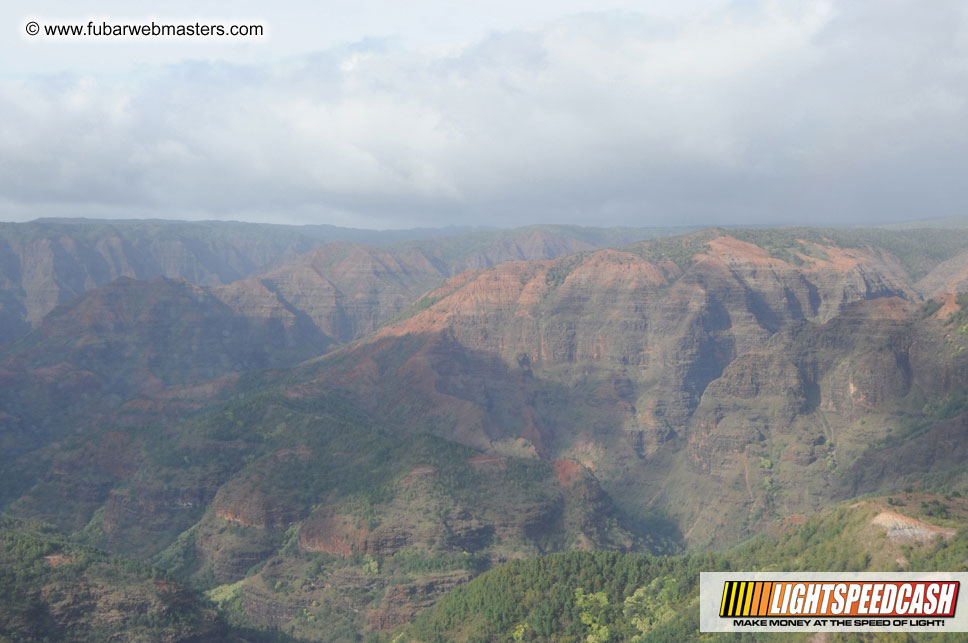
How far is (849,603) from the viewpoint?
9600 centimetres

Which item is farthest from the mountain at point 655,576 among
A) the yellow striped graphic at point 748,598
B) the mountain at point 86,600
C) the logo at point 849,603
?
the mountain at point 86,600

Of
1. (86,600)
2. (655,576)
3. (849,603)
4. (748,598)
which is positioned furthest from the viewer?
(655,576)

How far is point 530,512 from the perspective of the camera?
7185 inches

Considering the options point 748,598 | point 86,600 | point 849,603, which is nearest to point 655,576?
point 748,598

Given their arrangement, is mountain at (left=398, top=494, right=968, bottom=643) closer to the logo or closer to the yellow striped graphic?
the logo

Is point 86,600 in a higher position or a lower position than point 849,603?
lower

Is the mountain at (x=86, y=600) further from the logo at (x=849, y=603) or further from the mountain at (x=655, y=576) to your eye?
the logo at (x=849, y=603)

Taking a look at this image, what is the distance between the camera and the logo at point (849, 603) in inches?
3674

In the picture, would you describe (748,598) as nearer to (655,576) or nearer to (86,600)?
(655,576)

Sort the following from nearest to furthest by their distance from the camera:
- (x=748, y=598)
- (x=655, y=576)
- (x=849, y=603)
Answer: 1. (x=849, y=603)
2. (x=748, y=598)
3. (x=655, y=576)

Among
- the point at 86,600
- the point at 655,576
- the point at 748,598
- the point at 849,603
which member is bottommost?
the point at 655,576

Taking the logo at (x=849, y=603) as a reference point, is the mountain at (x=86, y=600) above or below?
below

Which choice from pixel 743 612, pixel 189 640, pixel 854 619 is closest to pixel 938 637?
pixel 854 619

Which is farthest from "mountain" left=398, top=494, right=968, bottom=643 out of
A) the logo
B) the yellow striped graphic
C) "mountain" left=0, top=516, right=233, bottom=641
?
"mountain" left=0, top=516, right=233, bottom=641
